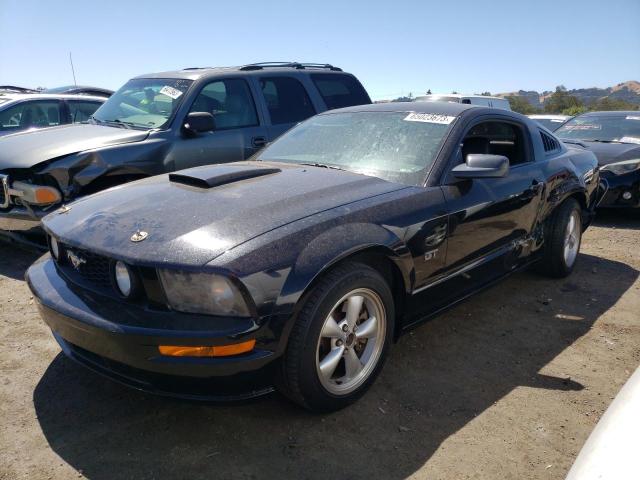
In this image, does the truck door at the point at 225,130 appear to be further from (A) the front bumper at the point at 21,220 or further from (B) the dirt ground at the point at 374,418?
(B) the dirt ground at the point at 374,418

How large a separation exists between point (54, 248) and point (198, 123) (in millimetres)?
2301

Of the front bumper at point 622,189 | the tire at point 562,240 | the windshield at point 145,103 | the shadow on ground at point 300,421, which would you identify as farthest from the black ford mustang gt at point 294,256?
the front bumper at point 622,189

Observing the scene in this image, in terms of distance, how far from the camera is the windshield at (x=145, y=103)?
16.4ft

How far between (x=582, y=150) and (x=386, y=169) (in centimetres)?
272

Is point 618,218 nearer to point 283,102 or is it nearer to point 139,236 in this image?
point 283,102

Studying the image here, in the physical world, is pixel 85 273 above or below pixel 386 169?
below

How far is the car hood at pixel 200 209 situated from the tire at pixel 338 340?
0.39 meters

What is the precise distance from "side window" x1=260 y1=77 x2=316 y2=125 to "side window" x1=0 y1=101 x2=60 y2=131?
3561 mm

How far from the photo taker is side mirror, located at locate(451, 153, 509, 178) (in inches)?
117

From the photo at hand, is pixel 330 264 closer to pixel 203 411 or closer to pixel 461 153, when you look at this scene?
pixel 203 411

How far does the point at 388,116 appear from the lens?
3504 mm

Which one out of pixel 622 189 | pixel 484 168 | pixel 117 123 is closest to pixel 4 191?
pixel 117 123

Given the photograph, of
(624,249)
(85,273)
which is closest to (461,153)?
(85,273)

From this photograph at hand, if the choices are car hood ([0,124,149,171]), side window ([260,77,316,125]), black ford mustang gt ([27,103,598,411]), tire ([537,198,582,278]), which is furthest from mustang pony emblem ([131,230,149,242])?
side window ([260,77,316,125])
